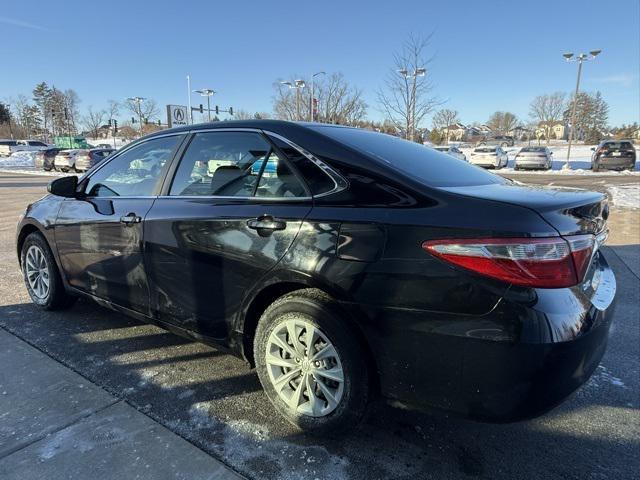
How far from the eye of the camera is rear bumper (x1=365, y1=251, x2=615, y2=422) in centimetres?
180

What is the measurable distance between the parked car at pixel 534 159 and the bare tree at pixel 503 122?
206ft

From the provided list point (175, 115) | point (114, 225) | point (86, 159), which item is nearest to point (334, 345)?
point (114, 225)

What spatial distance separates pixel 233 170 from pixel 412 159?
1.03 metres

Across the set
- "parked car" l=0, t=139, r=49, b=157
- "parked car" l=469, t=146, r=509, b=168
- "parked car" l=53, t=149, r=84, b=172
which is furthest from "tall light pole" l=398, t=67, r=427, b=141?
"parked car" l=0, t=139, r=49, b=157

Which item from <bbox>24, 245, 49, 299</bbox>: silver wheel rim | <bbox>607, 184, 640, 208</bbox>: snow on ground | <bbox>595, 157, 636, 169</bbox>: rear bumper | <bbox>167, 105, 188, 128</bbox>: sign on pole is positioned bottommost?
<bbox>607, 184, 640, 208</bbox>: snow on ground

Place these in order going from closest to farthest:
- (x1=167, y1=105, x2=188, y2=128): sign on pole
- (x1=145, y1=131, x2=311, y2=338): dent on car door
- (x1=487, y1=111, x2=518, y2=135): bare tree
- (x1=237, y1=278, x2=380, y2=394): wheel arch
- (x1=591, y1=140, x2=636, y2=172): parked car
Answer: (x1=237, y1=278, x2=380, y2=394): wheel arch → (x1=145, y1=131, x2=311, y2=338): dent on car door → (x1=167, y1=105, x2=188, y2=128): sign on pole → (x1=591, y1=140, x2=636, y2=172): parked car → (x1=487, y1=111, x2=518, y2=135): bare tree

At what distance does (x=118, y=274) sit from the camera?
10.8ft

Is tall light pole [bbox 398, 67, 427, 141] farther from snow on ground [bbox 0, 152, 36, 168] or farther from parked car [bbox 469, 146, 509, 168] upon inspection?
snow on ground [bbox 0, 152, 36, 168]

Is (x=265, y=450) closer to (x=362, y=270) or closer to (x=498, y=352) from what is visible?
(x=362, y=270)

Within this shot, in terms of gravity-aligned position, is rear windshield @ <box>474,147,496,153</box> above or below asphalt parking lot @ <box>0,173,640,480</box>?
above

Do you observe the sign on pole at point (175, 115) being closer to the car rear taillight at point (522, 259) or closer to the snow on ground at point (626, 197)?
the snow on ground at point (626, 197)

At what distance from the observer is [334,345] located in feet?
7.29

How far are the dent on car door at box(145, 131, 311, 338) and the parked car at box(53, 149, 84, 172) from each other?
1139 inches

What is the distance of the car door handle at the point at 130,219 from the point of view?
3090 millimetres
